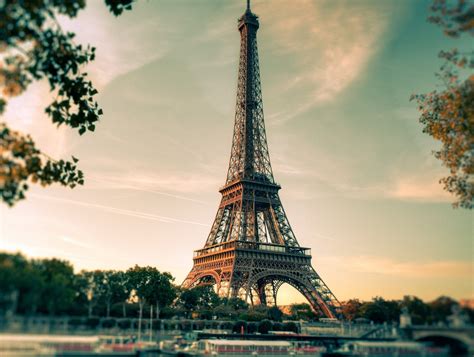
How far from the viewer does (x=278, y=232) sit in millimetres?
87625

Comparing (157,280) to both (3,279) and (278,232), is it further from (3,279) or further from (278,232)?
(3,279)

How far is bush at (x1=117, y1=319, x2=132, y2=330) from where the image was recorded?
47.4 m

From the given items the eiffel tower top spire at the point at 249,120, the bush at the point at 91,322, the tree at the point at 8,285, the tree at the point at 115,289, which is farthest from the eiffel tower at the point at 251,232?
the tree at the point at 8,285

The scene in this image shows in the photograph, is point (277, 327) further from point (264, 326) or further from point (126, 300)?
point (126, 300)

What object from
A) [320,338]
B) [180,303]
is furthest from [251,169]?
[320,338]

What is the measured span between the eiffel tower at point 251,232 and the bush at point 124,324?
1052 inches

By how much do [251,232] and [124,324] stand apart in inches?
1636

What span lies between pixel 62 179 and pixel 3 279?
284 inches

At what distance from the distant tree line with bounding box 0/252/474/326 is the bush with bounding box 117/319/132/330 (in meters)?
2.83

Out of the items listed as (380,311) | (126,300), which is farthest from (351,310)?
(126,300)

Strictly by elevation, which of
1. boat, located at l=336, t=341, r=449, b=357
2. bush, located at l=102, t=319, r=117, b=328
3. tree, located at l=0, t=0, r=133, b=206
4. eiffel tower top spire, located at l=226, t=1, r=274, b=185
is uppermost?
eiffel tower top spire, located at l=226, t=1, r=274, b=185

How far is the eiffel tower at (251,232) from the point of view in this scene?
7994 centimetres

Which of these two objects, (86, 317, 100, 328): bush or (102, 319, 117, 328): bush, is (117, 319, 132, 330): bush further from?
(86, 317, 100, 328): bush

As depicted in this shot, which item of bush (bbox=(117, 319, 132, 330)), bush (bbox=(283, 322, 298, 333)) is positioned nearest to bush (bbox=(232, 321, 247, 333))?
bush (bbox=(283, 322, 298, 333))
